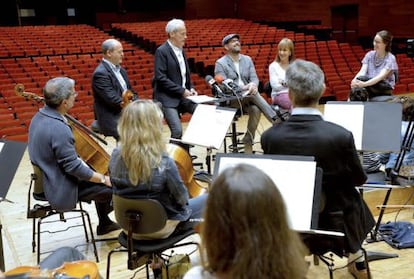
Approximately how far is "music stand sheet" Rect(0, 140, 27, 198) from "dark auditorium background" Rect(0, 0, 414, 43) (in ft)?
43.5

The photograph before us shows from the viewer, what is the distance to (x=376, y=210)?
408 cm

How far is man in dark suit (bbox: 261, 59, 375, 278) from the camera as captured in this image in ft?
7.87

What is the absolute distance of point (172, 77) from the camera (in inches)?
191

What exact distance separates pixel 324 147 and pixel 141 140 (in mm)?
926

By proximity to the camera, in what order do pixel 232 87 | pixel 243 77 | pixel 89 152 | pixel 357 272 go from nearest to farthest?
1. pixel 357 272
2. pixel 89 152
3. pixel 232 87
4. pixel 243 77

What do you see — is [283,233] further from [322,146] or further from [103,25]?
[103,25]

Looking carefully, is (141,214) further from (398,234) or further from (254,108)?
(254,108)

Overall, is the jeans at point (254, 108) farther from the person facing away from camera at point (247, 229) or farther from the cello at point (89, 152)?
the person facing away from camera at point (247, 229)

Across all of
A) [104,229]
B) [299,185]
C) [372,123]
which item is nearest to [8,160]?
[104,229]

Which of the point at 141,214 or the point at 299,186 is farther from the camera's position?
the point at 141,214

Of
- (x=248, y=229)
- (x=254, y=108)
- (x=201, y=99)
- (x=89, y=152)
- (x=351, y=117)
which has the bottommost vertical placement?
(x=254, y=108)

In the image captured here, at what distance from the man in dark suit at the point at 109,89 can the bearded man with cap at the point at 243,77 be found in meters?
1.04

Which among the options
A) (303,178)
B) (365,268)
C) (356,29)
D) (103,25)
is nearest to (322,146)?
(303,178)

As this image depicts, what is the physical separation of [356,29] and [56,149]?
13.9 meters
